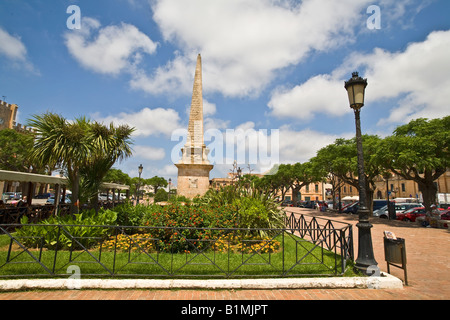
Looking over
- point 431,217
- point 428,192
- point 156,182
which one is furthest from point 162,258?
point 156,182

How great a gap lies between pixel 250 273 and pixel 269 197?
5635mm

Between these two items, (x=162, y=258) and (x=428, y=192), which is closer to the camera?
(x=162, y=258)

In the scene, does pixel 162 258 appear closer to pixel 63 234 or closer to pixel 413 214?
pixel 63 234

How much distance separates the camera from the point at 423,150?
15.1 m

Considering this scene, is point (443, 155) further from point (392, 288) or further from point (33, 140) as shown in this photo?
point (33, 140)

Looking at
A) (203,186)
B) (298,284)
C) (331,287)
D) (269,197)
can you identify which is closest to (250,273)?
(298,284)

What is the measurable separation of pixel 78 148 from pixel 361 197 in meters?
10.2

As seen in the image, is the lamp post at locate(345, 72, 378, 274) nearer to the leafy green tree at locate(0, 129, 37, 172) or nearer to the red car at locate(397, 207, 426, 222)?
the red car at locate(397, 207, 426, 222)

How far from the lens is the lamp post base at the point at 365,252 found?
5359 mm

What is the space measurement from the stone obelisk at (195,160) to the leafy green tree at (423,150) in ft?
41.5

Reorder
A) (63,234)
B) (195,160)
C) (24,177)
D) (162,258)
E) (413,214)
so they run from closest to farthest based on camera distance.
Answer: (162,258) → (63,234) → (24,177) → (195,160) → (413,214)

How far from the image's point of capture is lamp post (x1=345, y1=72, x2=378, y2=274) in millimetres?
5504

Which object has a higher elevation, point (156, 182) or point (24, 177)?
point (156, 182)

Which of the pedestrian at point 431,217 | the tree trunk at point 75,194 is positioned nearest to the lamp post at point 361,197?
the tree trunk at point 75,194
